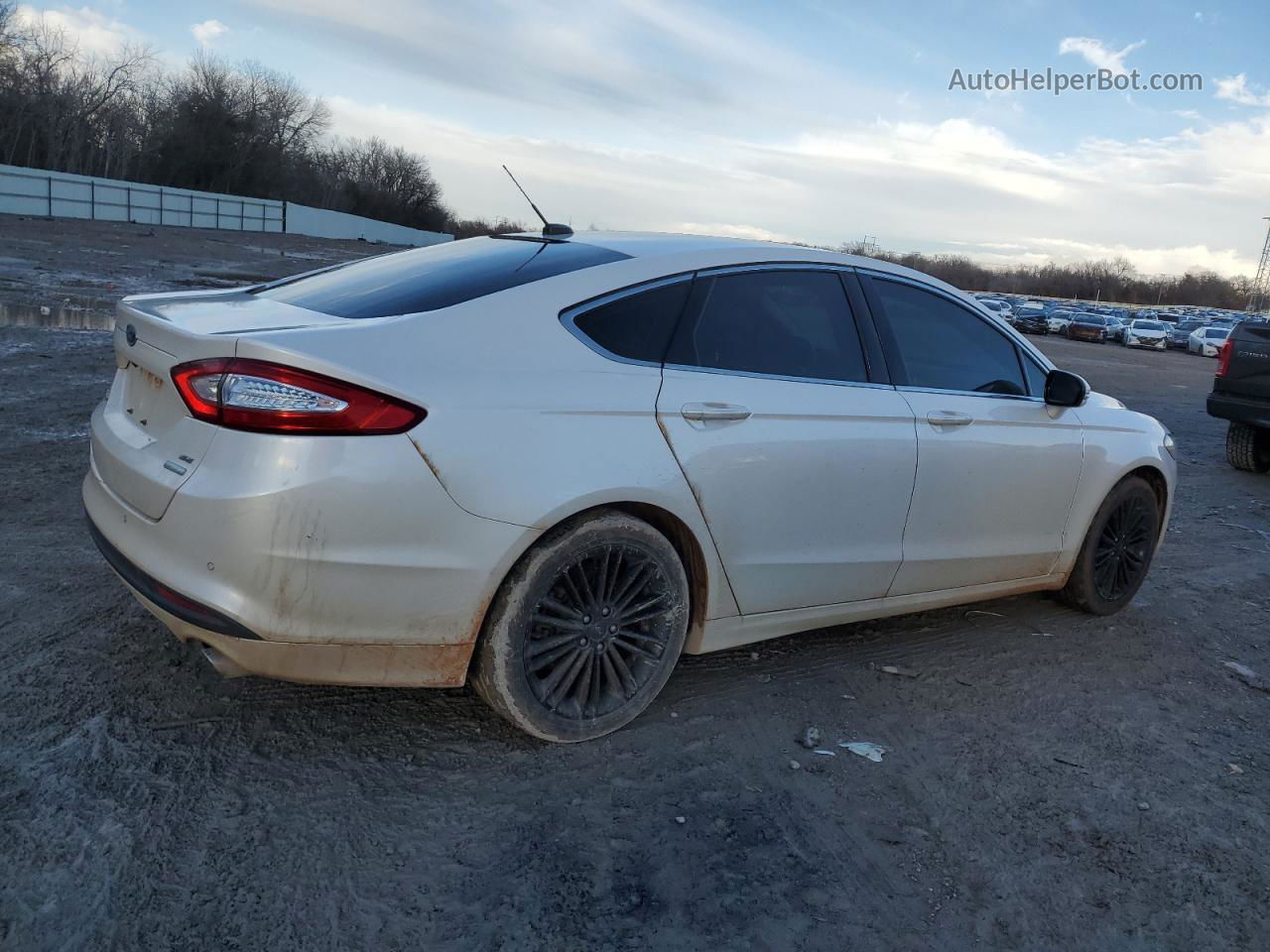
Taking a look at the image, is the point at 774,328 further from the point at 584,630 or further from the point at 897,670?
the point at 897,670

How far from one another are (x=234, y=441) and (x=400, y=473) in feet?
1.44

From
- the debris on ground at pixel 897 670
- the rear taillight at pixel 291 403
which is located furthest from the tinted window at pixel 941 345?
the rear taillight at pixel 291 403

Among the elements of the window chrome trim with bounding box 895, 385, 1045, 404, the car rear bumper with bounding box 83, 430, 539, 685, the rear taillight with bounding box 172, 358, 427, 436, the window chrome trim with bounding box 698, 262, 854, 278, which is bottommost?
the car rear bumper with bounding box 83, 430, 539, 685

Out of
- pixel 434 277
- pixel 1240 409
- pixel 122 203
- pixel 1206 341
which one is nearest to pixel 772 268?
pixel 434 277

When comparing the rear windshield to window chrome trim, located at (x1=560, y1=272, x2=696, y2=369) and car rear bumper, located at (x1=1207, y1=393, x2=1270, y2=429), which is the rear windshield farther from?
car rear bumper, located at (x1=1207, y1=393, x2=1270, y2=429)

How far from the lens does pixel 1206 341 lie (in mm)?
47000

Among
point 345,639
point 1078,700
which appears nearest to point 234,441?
point 345,639

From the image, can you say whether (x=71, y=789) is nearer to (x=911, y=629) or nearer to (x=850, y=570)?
(x=850, y=570)

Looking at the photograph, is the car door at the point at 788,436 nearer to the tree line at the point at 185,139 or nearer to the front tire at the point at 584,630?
the front tire at the point at 584,630

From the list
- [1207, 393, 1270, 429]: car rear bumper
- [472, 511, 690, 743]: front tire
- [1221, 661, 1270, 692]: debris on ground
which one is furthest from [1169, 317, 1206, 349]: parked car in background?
[472, 511, 690, 743]: front tire

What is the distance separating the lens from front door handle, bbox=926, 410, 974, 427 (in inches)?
161

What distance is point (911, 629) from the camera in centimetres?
482

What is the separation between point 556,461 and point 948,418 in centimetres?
187

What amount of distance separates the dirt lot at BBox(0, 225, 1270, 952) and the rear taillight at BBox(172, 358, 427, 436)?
1041 millimetres
